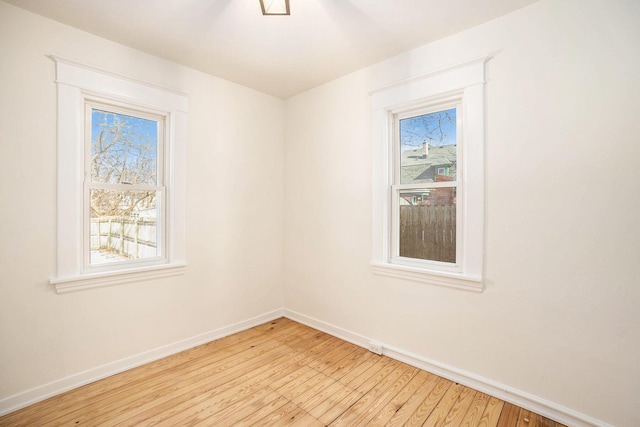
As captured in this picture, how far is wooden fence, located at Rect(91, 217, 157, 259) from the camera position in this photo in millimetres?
2496

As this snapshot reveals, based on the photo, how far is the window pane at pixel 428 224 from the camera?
2.53 metres

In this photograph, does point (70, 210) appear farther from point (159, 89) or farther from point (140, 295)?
point (159, 89)

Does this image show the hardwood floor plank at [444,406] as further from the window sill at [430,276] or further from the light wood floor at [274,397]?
the window sill at [430,276]

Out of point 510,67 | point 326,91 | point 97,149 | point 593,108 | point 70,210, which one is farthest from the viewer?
point 326,91

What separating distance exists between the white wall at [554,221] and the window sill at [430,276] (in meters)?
0.06

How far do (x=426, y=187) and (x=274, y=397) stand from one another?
2082mm

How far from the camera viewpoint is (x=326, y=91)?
3.28 m

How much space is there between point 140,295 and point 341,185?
2140mm

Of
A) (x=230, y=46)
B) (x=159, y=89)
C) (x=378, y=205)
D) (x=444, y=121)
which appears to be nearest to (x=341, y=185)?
(x=378, y=205)

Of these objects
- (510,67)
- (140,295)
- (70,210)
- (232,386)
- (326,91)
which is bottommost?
(232,386)

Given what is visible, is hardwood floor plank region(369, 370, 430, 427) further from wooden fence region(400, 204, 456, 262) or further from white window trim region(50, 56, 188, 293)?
white window trim region(50, 56, 188, 293)

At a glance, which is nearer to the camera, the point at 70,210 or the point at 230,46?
the point at 70,210

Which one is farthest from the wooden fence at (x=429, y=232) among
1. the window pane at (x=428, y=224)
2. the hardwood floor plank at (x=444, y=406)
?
the hardwood floor plank at (x=444, y=406)

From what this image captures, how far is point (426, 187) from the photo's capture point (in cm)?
265
